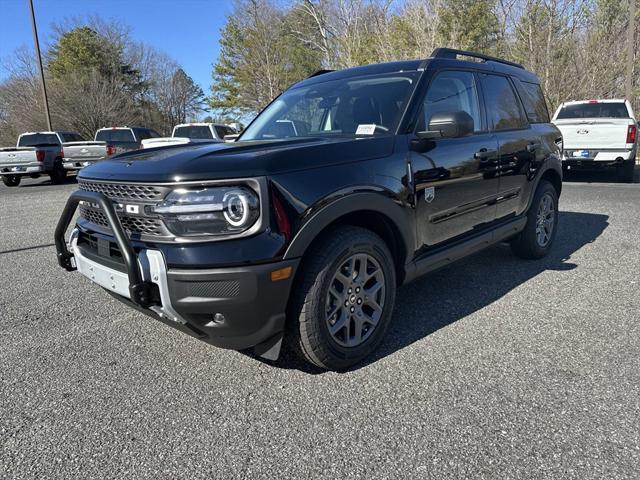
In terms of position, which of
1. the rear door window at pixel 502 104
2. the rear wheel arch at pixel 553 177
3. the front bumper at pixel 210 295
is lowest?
the front bumper at pixel 210 295

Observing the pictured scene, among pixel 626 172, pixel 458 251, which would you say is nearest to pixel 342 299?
pixel 458 251

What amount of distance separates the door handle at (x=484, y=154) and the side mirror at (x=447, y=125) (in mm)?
589

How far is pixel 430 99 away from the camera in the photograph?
3326 millimetres

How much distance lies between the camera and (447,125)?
2.97m

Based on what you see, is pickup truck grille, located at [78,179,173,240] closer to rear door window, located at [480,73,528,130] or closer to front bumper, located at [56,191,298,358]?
front bumper, located at [56,191,298,358]

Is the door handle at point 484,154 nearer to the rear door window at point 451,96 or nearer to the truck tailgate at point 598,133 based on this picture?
the rear door window at point 451,96

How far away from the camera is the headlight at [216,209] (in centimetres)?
223

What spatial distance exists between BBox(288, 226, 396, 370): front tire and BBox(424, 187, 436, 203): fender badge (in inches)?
20.0

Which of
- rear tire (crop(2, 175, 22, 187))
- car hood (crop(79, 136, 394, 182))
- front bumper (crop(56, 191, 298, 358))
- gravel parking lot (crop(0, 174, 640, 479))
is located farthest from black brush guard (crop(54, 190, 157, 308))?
rear tire (crop(2, 175, 22, 187))

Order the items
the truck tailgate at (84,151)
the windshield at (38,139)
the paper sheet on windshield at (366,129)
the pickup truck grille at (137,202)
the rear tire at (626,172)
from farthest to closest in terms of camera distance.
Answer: the windshield at (38,139) → the truck tailgate at (84,151) → the rear tire at (626,172) → the paper sheet on windshield at (366,129) → the pickup truck grille at (137,202)

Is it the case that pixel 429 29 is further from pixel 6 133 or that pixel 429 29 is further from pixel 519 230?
pixel 6 133

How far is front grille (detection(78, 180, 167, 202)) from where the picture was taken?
7.68ft

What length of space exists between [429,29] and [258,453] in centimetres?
2622

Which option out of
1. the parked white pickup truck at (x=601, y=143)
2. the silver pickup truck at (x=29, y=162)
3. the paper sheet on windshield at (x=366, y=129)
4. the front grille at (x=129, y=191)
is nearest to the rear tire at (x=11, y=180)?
the silver pickup truck at (x=29, y=162)
